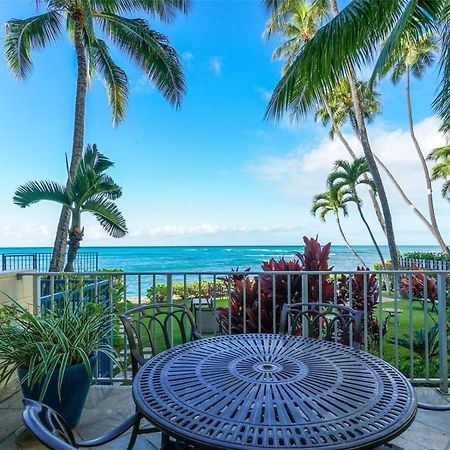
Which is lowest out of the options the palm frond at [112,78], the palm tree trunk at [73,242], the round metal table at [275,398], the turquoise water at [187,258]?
the turquoise water at [187,258]

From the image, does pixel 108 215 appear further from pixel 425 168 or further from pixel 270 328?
pixel 425 168

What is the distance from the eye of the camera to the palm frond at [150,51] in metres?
7.42

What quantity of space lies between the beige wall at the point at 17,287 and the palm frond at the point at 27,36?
6085 millimetres

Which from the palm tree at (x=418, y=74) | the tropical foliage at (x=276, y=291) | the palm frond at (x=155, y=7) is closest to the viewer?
the tropical foliage at (x=276, y=291)

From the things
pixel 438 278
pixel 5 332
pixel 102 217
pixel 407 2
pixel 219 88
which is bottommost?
pixel 5 332

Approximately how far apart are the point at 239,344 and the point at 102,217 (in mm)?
4467

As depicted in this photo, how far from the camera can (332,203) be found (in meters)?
14.7

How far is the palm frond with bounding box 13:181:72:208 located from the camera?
469cm

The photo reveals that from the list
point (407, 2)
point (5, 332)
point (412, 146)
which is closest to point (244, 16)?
point (407, 2)

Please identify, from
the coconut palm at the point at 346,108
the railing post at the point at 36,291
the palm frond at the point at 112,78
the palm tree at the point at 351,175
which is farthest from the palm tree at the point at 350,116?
the railing post at the point at 36,291

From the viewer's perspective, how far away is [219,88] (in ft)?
38.3

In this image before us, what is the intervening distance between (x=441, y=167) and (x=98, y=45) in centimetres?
1377

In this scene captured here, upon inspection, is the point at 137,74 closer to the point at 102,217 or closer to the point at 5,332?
the point at 102,217

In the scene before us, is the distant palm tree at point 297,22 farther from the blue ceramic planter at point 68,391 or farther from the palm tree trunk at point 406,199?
the blue ceramic planter at point 68,391
